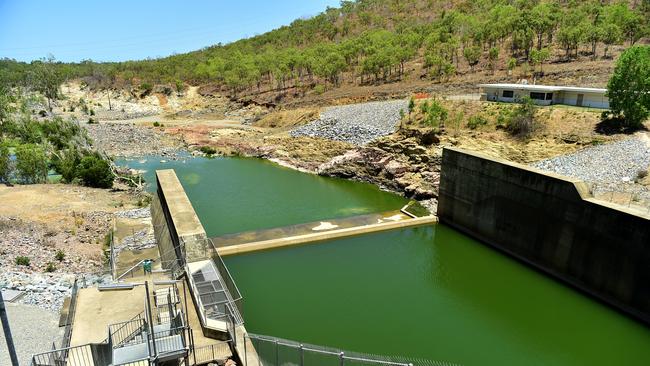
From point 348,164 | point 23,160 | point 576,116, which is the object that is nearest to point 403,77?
point 348,164

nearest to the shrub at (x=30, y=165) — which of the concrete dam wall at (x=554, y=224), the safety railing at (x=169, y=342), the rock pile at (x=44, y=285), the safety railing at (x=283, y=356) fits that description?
the rock pile at (x=44, y=285)

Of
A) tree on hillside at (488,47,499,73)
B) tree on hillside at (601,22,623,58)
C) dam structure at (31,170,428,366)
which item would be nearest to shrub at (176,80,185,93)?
tree on hillside at (488,47,499,73)

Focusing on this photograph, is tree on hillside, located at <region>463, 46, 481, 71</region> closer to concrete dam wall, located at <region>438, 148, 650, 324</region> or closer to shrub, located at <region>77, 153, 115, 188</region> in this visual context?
concrete dam wall, located at <region>438, 148, 650, 324</region>

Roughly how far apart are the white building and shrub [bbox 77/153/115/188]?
37116mm

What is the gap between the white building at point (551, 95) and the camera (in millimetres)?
37969

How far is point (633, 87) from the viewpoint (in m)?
30.6

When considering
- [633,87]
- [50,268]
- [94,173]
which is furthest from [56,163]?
[633,87]

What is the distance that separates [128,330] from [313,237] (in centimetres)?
1488

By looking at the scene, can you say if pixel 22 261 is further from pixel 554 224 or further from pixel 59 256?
pixel 554 224

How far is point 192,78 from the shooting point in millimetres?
104688

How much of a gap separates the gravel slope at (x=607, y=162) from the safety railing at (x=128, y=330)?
26.8 metres

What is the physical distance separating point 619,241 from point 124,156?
51.7 m

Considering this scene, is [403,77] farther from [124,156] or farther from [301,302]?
[301,302]

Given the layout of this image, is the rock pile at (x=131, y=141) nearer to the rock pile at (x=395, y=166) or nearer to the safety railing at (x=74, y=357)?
the rock pile at (x=395, y=166)
